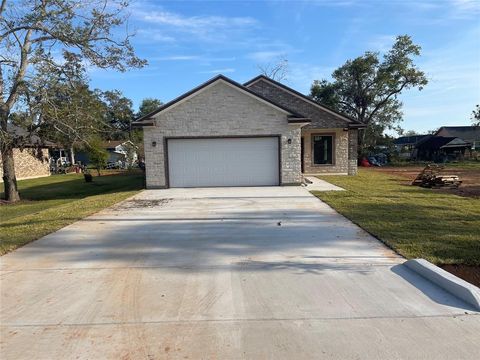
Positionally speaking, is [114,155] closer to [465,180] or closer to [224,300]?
[465,180]

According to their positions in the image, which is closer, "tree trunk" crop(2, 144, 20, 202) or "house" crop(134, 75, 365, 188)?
"house" crop(134, 75, 365, 188)

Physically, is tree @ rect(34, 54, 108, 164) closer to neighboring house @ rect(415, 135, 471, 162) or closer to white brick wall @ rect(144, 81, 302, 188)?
white brick wall @ rect(144, 81, 302, 188)

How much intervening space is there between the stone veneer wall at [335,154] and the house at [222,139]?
6078 mm

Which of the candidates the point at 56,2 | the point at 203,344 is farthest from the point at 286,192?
the point at 56,2

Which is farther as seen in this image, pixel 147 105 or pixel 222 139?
pixel 147 105

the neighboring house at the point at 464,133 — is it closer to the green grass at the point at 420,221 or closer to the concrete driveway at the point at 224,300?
the green grass at the point at 420,221

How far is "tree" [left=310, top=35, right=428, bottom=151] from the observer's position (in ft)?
134

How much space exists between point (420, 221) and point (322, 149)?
1422 centimetres

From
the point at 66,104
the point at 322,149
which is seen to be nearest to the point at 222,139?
the point at 66,104

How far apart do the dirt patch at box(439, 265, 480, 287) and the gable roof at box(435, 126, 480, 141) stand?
58.9m

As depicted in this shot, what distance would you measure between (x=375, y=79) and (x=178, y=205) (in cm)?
3709

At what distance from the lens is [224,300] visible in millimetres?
4305

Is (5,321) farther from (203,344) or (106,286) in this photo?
(203,344)

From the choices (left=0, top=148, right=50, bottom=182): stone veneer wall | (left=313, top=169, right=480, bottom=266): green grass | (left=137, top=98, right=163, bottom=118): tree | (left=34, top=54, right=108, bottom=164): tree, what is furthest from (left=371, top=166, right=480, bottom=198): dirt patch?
(left=137, top=98, right=163, bottom=118): tree
